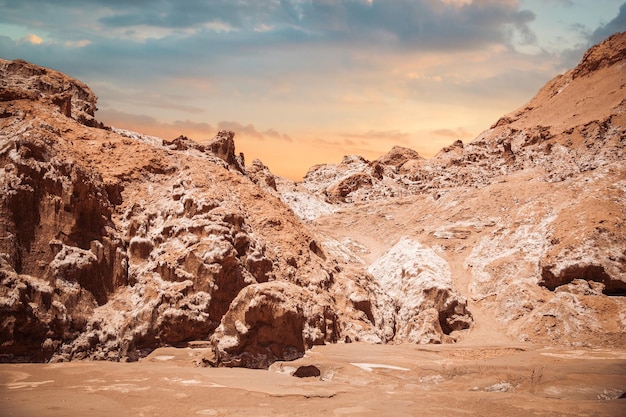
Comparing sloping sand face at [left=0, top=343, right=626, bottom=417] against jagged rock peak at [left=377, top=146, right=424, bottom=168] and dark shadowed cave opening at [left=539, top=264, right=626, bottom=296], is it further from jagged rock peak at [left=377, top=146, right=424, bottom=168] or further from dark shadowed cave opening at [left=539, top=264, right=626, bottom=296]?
jagged rock peak at [left=377, top=146, right=424, bottom=168]

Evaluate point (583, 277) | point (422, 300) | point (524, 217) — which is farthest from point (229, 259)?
point (524, 217)

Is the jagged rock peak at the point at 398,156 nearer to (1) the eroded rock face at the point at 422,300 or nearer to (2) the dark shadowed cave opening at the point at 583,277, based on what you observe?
(1) the eroded rock face at the point at 422,300

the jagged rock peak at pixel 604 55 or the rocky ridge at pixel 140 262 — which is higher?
the jagged rock peak at pixel 604 55

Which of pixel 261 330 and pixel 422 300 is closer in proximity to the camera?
pixel 261 330

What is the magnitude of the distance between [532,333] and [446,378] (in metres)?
10.2

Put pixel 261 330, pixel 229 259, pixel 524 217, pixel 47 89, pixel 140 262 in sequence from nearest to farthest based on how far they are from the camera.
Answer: pixel 261 330
pixel 229 259
pixel 140 262
pixel 47 89
pixel 524 217

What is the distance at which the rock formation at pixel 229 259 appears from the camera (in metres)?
14.2

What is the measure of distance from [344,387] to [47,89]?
21541 millimetres

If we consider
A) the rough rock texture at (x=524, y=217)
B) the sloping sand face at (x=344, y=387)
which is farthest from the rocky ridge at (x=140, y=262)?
the rough rock texture at (x=524, y=217)

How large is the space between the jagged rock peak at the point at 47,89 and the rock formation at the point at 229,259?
0.28 ft

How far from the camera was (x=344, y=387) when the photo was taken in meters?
10.4

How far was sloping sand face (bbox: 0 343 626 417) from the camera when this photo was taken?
26.6 ft

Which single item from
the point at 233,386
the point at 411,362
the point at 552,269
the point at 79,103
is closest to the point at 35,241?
the point at 233,386

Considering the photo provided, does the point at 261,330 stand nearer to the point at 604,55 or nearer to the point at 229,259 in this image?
the point at 229,259
